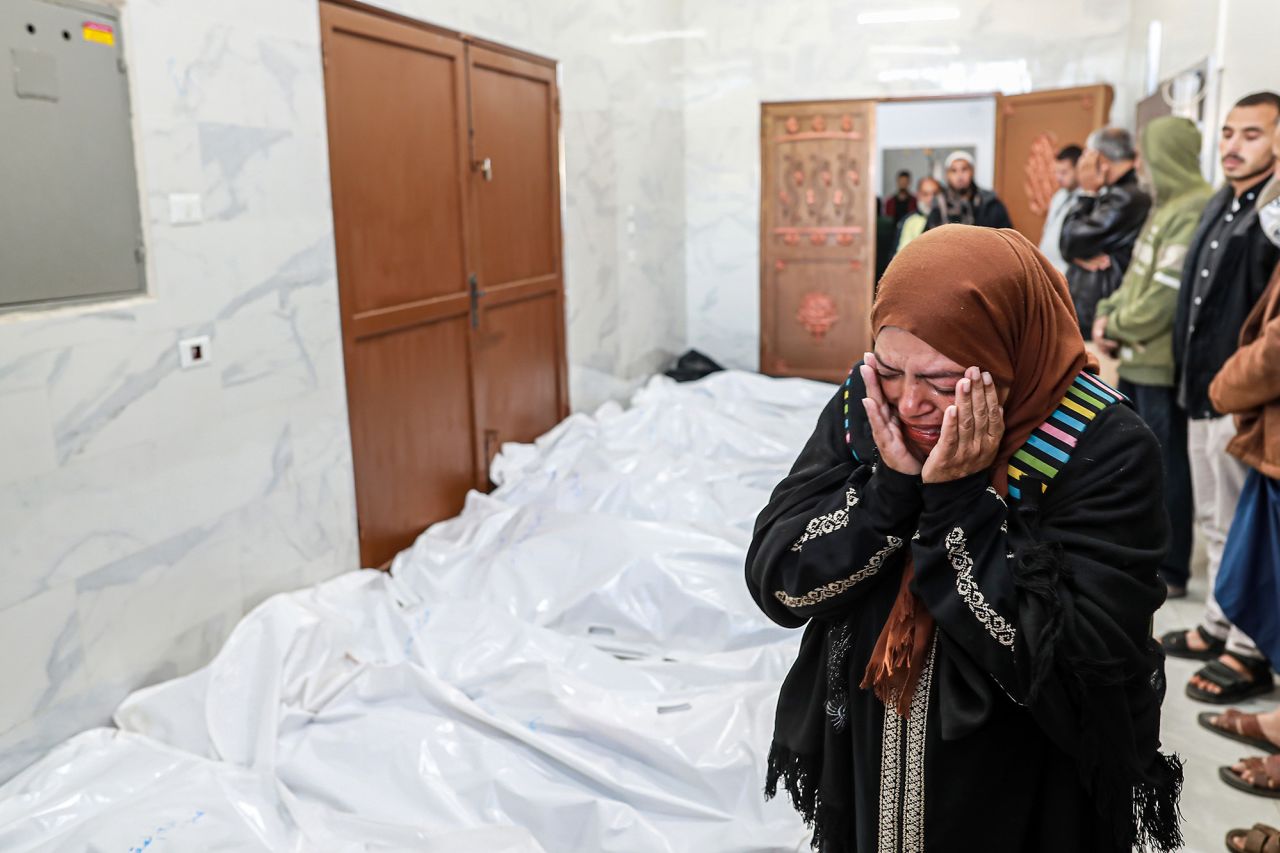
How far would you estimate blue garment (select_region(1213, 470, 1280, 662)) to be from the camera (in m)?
2.71

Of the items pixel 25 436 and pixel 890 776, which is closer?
pixel 890 776

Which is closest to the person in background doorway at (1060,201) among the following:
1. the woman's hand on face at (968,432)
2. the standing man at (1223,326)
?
the standing man at (1223,326)

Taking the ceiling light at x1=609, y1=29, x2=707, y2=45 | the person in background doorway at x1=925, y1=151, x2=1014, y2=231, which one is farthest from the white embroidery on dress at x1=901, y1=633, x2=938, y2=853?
the person in background doorway at x1=925, y1=151, x2=1014, y2=231

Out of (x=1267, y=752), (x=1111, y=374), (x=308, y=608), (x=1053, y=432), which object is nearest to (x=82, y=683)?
(x=308, y=608)

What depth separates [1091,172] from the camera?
4.55m

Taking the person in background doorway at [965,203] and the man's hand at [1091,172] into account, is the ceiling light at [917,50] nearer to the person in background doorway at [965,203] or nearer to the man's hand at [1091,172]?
the person in background doorway at [965,203]

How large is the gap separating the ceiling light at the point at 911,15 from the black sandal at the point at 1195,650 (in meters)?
4.64

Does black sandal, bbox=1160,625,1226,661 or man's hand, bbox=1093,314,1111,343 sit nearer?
black sandal, bbox=1160,625,1226,661

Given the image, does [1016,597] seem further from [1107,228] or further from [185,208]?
[1107,228]

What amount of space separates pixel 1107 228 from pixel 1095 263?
160 mm

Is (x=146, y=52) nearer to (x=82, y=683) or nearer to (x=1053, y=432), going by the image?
(x=82, y=683)

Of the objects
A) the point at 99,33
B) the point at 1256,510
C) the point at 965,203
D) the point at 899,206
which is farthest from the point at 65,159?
the point at 899,206

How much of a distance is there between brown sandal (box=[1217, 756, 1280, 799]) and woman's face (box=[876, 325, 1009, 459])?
1.85 m

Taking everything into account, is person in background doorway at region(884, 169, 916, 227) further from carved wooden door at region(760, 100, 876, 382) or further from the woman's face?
the woman's face
